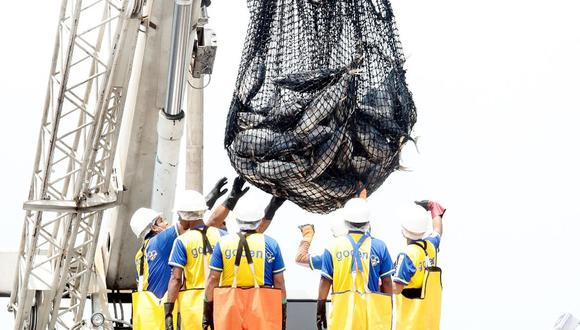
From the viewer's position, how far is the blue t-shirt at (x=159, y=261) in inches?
444

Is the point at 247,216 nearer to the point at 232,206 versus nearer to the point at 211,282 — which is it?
the point at 211,282

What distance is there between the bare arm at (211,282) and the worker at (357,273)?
3.04 feet

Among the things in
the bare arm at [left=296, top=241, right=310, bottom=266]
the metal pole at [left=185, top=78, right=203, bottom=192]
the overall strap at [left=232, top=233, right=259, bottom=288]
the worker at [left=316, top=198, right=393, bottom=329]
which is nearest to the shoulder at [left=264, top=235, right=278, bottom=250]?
the overall strap at [left=232, top=233, right=259, bottom=288]

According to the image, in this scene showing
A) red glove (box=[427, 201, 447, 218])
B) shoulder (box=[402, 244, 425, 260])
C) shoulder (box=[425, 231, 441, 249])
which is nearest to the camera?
shoulder (box=[402, 244, 425, 260])

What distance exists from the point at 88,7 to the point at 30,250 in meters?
3.19

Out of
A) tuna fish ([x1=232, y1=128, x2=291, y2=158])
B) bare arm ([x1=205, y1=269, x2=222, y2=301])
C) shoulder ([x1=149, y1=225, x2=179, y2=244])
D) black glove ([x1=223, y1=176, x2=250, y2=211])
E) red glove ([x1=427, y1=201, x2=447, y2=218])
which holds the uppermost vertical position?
tuna fish ([x1=232, y1=128, x2=291, y2=158])

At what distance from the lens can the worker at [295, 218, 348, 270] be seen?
11125 mm

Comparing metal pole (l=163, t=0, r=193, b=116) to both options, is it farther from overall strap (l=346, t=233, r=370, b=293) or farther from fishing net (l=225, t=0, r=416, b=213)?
overall strap (l=346, t=233, r=370, b=293)

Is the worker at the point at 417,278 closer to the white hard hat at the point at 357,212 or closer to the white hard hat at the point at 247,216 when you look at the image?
the white hard hat at the point at 357,212

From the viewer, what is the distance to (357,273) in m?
10.6

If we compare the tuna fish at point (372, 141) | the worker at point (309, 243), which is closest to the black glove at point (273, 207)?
the worker at point (309, 243)

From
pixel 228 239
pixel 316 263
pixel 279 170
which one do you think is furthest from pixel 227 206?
pixel 228 239

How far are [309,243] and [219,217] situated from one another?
1358mm

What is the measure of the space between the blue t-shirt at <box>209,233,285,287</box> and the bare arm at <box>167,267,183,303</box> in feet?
1.58
